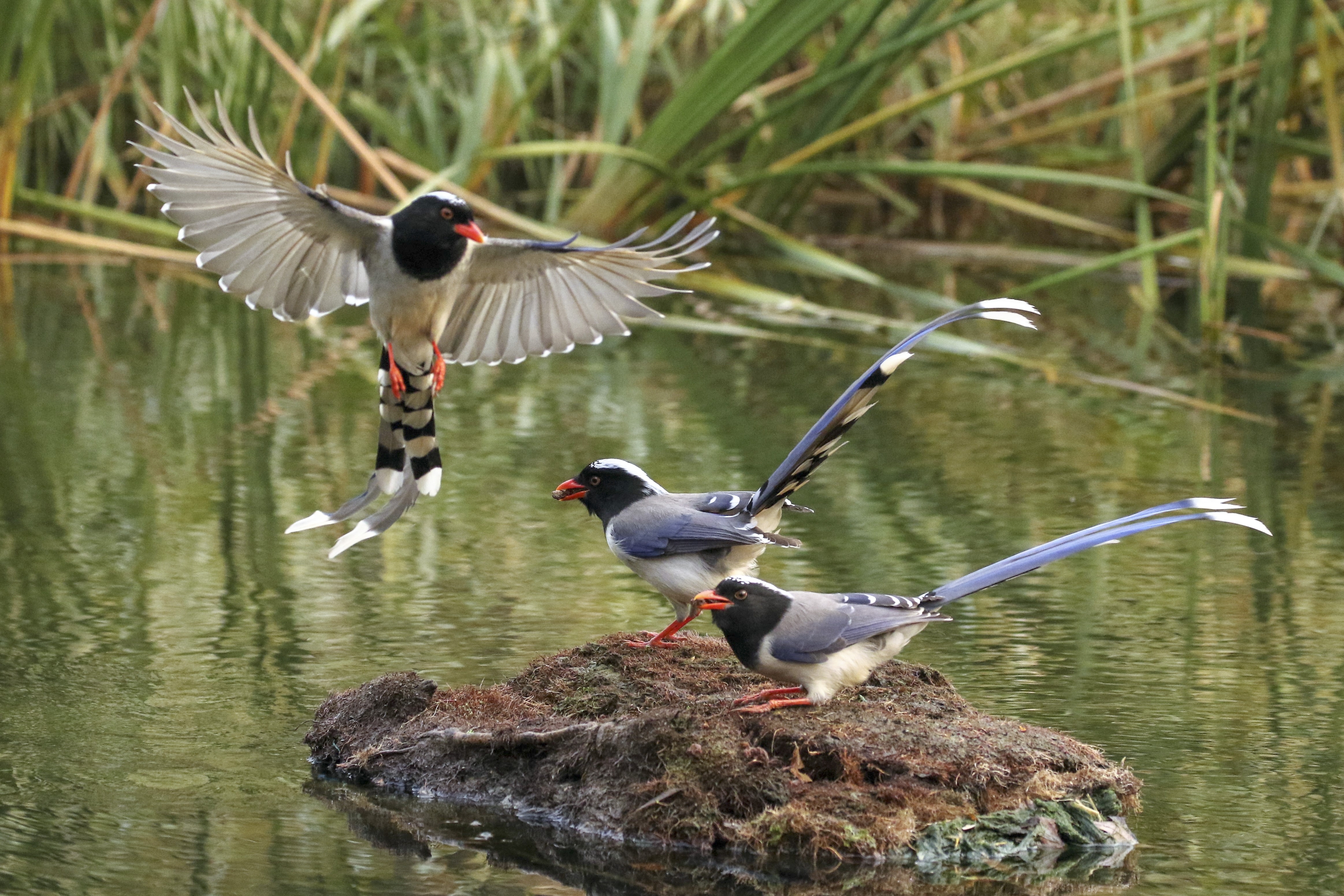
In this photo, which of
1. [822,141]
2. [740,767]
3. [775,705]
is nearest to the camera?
[740,767]

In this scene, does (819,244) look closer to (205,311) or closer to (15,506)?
(205,311)

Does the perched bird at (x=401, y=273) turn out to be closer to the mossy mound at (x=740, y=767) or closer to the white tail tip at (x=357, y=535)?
the white tail tip at (x=357, y=535)

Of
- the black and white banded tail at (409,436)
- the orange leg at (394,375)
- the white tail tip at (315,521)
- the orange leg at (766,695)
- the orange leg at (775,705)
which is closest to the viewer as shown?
the orange leg at (775,705)

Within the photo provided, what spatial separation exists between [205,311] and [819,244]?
415 cm

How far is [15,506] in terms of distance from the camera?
6.04m

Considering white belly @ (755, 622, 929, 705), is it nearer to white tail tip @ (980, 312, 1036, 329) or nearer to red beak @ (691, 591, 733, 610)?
red beak @ (691, 591, 733, 610)

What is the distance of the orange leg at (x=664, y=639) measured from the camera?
169 inches

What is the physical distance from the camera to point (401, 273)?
170 inches

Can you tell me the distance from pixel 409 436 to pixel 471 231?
58cm

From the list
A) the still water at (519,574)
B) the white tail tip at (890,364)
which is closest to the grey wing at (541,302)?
the still water at (519,574)

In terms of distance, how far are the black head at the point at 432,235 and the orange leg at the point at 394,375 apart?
0.67ft

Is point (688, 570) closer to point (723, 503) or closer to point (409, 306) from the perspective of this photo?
point (723, 503)

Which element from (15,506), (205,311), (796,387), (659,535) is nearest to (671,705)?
(659,535)

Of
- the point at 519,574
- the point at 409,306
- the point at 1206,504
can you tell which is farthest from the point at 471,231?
the point at 1206,504
